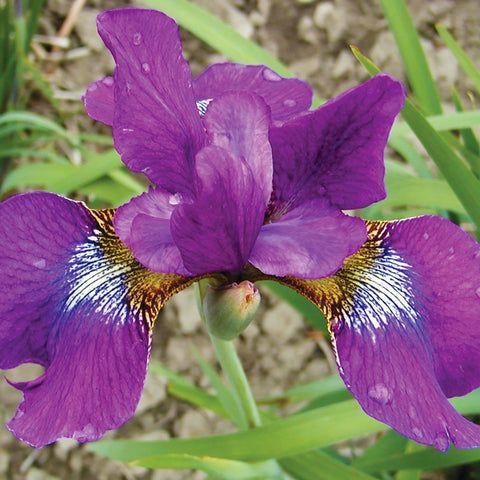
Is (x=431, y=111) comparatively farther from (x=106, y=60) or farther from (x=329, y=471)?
(x=106, y=60)

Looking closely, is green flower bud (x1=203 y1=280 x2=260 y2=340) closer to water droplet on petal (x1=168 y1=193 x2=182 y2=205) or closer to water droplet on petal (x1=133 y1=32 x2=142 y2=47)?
water droplet on petal (x1=168 y1=193 x2=182 y2=205)

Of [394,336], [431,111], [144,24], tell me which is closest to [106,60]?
[431,111]

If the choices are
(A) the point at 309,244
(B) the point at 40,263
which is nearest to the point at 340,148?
(A) the point at 309,244

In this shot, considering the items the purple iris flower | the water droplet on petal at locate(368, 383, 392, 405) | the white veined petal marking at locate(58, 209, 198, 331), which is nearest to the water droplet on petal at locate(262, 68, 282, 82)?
the purple iris flower

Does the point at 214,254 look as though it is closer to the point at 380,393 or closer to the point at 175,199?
the point at 175,199

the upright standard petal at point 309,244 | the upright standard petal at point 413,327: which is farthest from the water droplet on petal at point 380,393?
the upright standard petal at point 309,244
